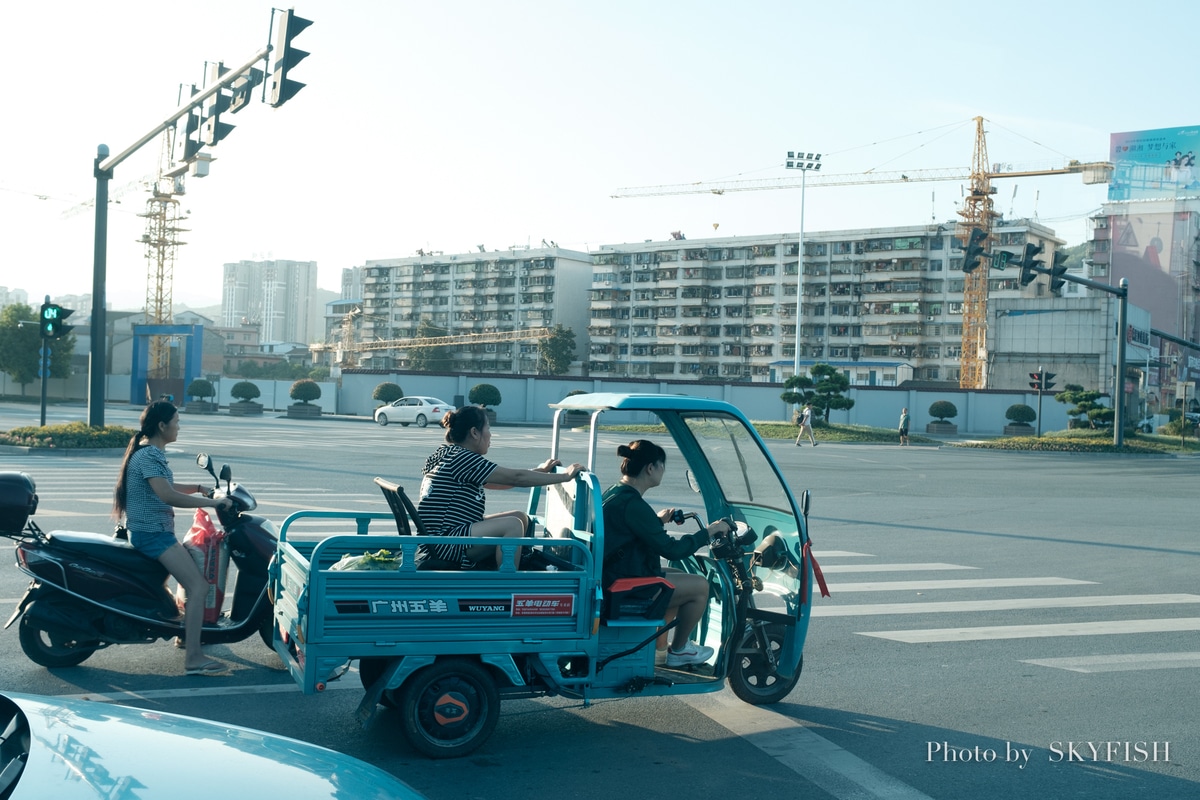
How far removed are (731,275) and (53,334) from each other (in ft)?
317

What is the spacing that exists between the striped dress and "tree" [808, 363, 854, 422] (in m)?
43.0

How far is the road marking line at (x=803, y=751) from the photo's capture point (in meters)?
4.70

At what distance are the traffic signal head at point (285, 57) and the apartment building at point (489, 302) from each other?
11115cm

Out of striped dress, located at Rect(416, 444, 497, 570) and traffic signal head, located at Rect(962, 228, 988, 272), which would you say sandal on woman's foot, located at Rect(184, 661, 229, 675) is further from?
traffic signal head, located at Rect(962, 228, 988, 272)

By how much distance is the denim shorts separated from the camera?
6.16 m

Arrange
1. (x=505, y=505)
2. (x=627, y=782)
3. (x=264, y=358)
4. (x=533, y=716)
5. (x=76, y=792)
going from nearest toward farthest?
1. (x=76, y=792)
2. (x=627, y=782)
3. (x=533, y=716)
4. (x=505, y=505)
5. (x=264, y=358)

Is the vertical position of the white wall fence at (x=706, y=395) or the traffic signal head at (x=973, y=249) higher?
the traffic signal head at (x=973, y=249)

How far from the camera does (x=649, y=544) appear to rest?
546 centimetres

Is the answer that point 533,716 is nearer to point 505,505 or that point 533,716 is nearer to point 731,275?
point 505,505

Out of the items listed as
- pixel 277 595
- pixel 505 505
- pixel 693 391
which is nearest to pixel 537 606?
pixel 277 595

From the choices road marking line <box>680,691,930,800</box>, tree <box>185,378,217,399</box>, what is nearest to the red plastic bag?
road marking line <box>680,691,930,800</box>

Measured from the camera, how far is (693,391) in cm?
5562

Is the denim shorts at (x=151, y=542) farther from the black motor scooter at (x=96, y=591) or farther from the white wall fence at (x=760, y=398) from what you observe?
the white wall fence at (x=760, y=398)

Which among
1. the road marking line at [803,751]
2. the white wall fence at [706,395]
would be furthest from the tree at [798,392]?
the road marking line at [803,751]
